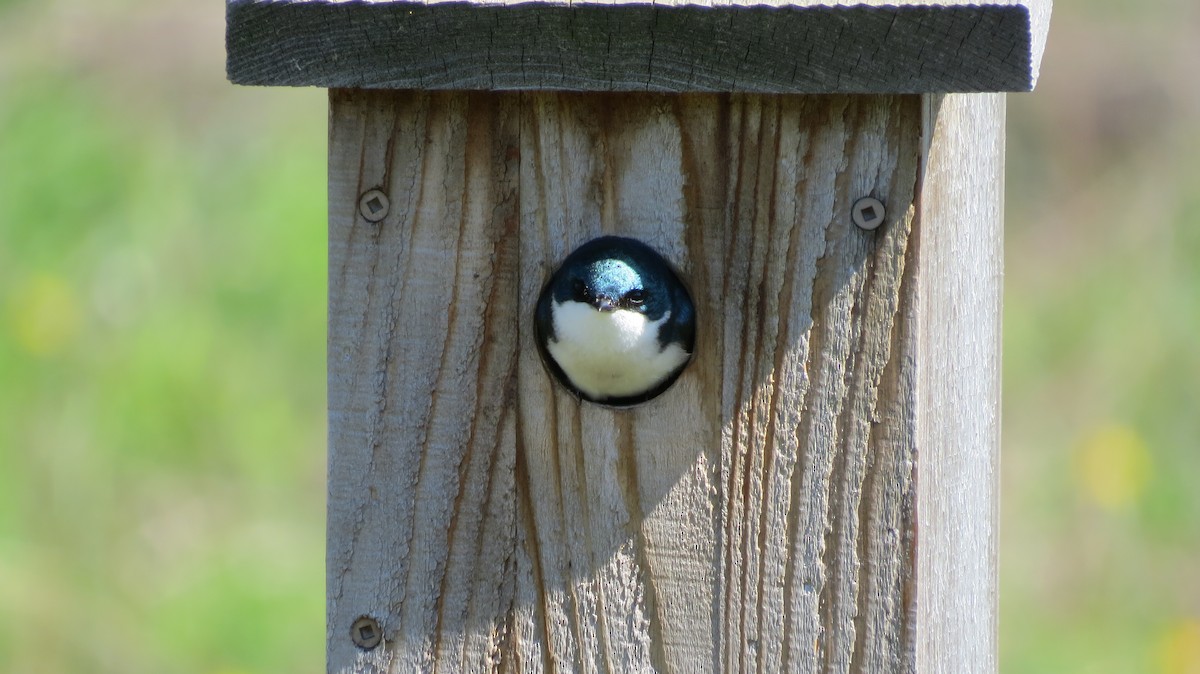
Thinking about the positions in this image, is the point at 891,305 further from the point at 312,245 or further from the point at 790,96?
the point at 312,245

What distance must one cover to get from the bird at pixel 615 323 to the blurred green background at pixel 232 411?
5.48ft

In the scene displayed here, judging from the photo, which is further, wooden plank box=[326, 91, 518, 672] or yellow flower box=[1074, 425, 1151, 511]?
yellow flower box=[1074, 425, 1151, 511]

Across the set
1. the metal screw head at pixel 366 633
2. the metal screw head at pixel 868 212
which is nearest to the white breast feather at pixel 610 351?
the metal screw head at pixel 868 212

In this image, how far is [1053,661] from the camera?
2775mm

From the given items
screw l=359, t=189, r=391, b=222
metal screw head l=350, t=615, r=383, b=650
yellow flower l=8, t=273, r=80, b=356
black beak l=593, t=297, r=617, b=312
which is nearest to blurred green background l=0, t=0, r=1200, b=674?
yellow flower l=8, t=273, r=80, b=356

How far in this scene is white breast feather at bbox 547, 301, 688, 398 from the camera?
1256 mm

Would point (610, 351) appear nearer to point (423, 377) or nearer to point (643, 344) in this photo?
point (643, 344)

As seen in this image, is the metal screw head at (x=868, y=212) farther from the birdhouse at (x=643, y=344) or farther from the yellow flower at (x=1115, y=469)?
the yellow flower at (x=1115, y=469)

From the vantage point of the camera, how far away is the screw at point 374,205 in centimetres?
133

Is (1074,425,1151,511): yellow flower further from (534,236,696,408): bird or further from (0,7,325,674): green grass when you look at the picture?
(534,236,696,408): bird

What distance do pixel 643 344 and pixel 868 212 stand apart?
0.24 metres

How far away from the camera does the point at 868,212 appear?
1.24m

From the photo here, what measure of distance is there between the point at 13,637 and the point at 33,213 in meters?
0.93

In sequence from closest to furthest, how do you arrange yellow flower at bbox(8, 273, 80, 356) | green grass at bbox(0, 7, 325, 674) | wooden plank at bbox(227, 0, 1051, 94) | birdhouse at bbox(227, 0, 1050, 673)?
wooden plank at bbox(227, 0, 1051, 94) < birdhouse at bbox(227, 0, 1050, 673) < green grass at bbox(0, 7, 325, 674) < yellow flower at bbox(8, 273, 80, 356)
